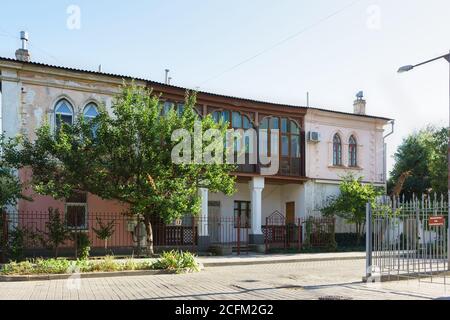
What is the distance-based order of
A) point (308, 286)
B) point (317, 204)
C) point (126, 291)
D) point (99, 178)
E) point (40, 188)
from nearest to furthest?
point (126, 291) < point (308, 286) < point (40, 188) < point (99, 178) < point (317, 204)

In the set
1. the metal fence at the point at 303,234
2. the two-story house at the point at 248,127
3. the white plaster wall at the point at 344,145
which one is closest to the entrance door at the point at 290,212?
the two-story house at the point at 248,127

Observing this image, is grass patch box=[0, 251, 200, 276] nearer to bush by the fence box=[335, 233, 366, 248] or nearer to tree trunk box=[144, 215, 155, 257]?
tree trunk box=[144, 215, 155, 257]

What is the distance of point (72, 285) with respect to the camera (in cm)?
1220

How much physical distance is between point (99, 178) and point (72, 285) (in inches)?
234

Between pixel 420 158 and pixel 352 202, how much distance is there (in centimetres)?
1446

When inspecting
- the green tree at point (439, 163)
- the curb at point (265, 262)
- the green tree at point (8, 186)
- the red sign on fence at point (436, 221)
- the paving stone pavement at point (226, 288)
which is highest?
the green tree at point (439, 163)

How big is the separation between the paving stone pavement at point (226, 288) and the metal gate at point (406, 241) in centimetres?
50

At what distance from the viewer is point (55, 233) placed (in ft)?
59.3

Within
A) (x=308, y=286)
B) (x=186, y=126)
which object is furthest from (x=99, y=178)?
(x=308, y=286)

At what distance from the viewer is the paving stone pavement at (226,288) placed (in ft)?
33.8

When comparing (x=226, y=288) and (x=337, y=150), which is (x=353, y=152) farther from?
(x=226, y=288)

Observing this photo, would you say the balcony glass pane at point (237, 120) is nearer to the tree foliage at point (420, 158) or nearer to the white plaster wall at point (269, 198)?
the white plaster wall at point (269, 198)

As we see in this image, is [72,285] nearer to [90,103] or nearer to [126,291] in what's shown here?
[126,291]

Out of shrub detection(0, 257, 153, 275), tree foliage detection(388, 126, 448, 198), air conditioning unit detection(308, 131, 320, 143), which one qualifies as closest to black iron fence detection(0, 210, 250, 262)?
shrub detection(0, 257, 153, 275)
